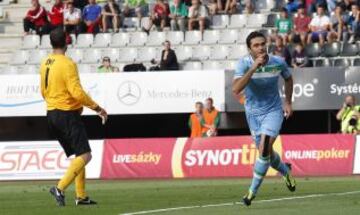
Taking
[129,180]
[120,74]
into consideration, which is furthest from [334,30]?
[129,180]

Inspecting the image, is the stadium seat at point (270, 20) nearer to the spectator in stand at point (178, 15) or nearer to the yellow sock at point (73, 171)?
the spectator in stand at point (178, 15)

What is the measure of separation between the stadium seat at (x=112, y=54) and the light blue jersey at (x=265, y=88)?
18.7 metres

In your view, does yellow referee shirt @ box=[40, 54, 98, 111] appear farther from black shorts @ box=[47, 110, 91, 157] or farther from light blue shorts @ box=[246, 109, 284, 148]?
light blue shorts @ box=[246, 109, 284, 148]

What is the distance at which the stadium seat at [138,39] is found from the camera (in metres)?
33.6

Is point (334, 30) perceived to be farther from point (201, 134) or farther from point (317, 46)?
point (201, 134)

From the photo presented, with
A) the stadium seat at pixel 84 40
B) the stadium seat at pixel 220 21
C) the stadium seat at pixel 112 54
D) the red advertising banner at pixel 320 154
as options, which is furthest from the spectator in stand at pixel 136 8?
the red advertising banner at pixel 320 154

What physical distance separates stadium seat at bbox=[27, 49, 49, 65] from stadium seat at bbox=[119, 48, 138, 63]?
2.60 m

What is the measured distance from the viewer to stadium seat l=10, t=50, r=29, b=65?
3462 cm

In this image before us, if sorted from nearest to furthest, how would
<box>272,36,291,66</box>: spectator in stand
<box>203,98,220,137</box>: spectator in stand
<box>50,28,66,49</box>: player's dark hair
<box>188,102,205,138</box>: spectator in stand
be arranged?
<box>50,28,66,49</box>: player's dark hair, <box>188,102,205,138</box>: spectator in stand, <box>203,98,220,137</box>: spectator in stand, <box>272,36,291,66</box>: spectator in stand

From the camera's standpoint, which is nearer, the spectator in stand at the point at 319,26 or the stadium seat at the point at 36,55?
the spectator in stand at the point at 319,26

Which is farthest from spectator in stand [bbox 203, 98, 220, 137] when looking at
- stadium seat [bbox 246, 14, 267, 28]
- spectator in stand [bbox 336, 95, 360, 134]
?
stadium seat [bbox 246, 14, 267, 28]

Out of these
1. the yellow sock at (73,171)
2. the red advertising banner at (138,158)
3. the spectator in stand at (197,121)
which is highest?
the yellow sock at (73,171)

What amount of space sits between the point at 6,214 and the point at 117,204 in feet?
5.96

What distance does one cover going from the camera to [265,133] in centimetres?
1467
